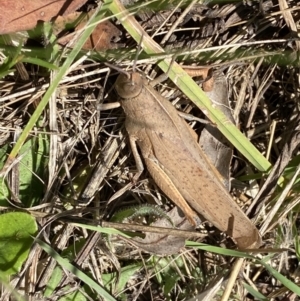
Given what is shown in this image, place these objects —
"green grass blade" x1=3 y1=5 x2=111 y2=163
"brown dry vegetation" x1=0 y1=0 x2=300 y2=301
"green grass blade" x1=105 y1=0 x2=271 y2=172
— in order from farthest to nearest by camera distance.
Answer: "brown dry vegetation" x1=0 y1=0 x2=300 y2=301 < "green grass blade" x1=105 y1=0 x2=271 y2=172 < "green grass blade" x1=3 y1=5 x2=111 y2=163

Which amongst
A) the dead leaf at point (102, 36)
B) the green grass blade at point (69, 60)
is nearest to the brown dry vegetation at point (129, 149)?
the dead leaf at point (102, 36)

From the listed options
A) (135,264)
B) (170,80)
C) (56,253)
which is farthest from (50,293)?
(170,80)

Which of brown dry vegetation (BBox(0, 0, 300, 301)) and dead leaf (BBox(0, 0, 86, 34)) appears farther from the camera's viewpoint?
brown dry vegetation (BBox(0, 0, 300, 301))

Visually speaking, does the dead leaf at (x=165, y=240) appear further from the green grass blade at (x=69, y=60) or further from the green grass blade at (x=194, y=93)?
the green grass blade at (x=69, y=60)

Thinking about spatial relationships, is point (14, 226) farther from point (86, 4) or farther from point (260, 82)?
point (260, 82)

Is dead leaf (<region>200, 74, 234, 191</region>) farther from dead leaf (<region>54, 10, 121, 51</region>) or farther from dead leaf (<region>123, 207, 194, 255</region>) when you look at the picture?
dead leaf (<region>54, 10, 121, 51</region>)

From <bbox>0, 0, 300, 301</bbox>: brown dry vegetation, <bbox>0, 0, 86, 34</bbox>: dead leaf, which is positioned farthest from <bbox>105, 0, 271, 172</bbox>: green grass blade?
<bbox>0, 0, 86, 34</bbox>: dead leaf
